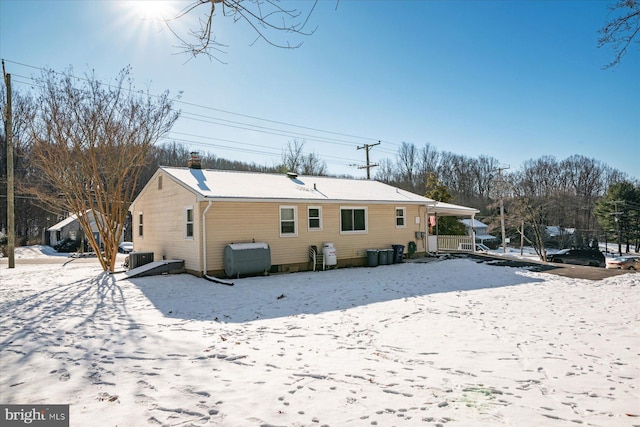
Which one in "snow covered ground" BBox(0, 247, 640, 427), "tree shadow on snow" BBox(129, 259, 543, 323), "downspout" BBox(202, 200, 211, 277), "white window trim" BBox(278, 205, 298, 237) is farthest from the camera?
"white window trim" BBox(278, 205, 298, 237)

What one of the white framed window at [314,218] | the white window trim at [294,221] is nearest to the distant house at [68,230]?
the white window trim at [294,221]

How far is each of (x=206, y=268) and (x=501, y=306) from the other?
343 inches

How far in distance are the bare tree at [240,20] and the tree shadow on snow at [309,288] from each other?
5008 mm

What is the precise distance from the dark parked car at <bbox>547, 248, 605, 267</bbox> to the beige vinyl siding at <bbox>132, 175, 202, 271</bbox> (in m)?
21.2

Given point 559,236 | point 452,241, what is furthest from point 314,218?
point 559,236

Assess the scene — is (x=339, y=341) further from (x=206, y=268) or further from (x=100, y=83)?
(x=100, y=83)

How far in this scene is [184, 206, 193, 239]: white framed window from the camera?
1321 centimetres

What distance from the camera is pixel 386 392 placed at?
3.88 m

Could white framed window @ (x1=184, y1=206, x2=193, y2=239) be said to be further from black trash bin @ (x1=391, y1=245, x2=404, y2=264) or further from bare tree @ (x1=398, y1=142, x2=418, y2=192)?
bare tree @ (x1=398, y1=142, x2=418, y2=192)

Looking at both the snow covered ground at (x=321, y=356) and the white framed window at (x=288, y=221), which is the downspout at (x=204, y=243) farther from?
the white framed window at (x=288, y=221)

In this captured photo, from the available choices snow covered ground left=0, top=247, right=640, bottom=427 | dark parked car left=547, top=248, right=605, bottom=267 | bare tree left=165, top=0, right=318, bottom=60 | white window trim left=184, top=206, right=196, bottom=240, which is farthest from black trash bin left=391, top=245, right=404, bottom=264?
bare tree left=165, top=0, right=318, bottom=60

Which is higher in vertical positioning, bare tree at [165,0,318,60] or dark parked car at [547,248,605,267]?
bare tree at [165,0,318,60]

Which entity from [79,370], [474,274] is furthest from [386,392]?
[474,274]

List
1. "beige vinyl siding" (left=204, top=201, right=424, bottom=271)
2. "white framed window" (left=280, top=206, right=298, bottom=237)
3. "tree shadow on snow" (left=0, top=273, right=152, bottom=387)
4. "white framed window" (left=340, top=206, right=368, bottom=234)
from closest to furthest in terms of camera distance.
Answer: "tree shadow on snow" (left=0, top=273, right=152, bottom=387), "beige vinyl siding" (left=204, top=201, right=424, bottom=271), "white framed window" (left=280, top=206, right=298, bottom=237), "white framed window" (left=340, top=206, right=368, bottom=234)
